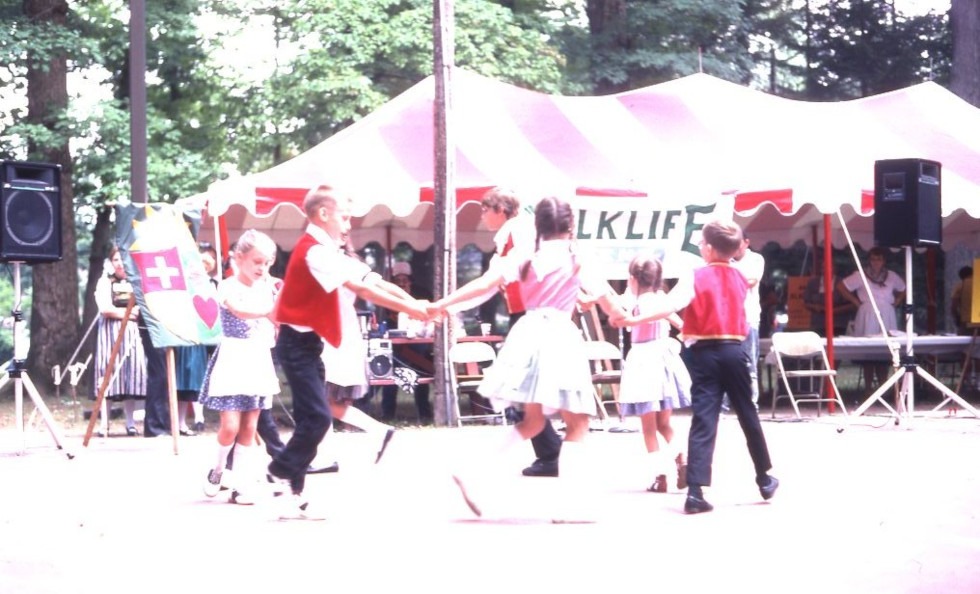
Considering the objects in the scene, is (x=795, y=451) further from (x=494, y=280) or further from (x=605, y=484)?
(x=494, y=280)

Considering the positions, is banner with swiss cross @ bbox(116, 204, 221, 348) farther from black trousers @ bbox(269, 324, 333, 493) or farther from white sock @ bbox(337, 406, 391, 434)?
black trousers @ bbox(269, 324, 333, 493)

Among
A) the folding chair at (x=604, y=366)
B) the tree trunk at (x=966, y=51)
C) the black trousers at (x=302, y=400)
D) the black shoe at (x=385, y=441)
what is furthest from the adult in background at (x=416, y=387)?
the tree trunk at (x=966, y=51)

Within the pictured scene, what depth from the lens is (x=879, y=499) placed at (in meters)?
9.09

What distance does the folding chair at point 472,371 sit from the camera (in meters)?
16.4

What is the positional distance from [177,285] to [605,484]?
4470 mm

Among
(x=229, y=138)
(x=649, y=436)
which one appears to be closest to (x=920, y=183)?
(x=649, y=436)

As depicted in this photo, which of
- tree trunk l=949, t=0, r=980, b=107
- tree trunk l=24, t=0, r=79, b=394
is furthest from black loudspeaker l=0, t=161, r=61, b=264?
tree trunk l=949, t=0, r=980, b=107

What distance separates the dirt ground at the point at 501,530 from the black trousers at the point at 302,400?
304 millimetres

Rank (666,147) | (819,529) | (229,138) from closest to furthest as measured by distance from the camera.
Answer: (819,529) → (666,147) → (229,138)

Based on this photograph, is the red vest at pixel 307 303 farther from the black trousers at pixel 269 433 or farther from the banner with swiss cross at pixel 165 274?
the banner with swiss cross at pixel 165 274

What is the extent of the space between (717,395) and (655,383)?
3.69ft

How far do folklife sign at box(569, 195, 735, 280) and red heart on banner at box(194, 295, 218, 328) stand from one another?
477 cm

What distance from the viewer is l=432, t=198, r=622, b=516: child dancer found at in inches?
314

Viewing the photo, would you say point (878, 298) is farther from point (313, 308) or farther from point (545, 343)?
point (313, 308)
